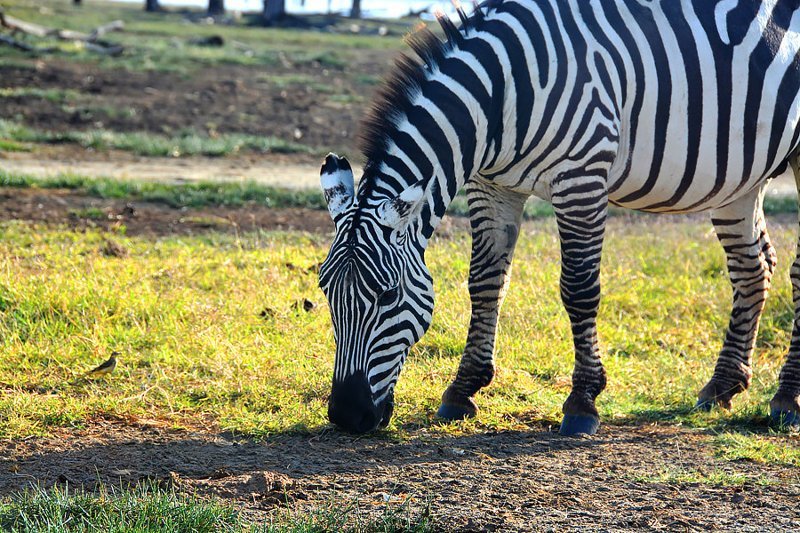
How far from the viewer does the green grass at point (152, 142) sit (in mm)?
13180

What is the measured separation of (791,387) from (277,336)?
2997mm

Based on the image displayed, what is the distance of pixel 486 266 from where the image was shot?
5523 mm

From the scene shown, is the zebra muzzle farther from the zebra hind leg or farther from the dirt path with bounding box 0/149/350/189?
the dirt path with bounding box 0/149/350/189

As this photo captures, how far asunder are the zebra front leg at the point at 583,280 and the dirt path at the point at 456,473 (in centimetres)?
16

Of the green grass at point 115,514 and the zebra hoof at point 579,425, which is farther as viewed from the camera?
the zebra hoof at point 579,425

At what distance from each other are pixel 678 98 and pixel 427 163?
1.52 metres

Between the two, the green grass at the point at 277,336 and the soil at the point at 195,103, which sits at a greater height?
the soil at the point at 195,103

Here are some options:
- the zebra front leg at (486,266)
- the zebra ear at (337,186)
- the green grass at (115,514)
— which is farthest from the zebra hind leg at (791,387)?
the green grass at (115,514)

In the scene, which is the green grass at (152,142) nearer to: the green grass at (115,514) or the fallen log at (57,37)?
the fallen log at (57,37)

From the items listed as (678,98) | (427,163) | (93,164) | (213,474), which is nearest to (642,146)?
(678,98)

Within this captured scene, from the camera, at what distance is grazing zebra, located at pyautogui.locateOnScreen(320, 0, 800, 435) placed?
4527mm

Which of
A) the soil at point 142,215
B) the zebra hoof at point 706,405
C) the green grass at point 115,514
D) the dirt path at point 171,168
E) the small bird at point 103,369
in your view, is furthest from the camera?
the dirt path at point 171,168

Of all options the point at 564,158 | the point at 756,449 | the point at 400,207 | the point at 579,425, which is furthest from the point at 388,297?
the point at 756,449

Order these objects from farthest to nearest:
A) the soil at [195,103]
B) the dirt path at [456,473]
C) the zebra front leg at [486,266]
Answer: the soil at [195,103] → the zebra front leg at [486,266] → the dirt path at [456,473]
